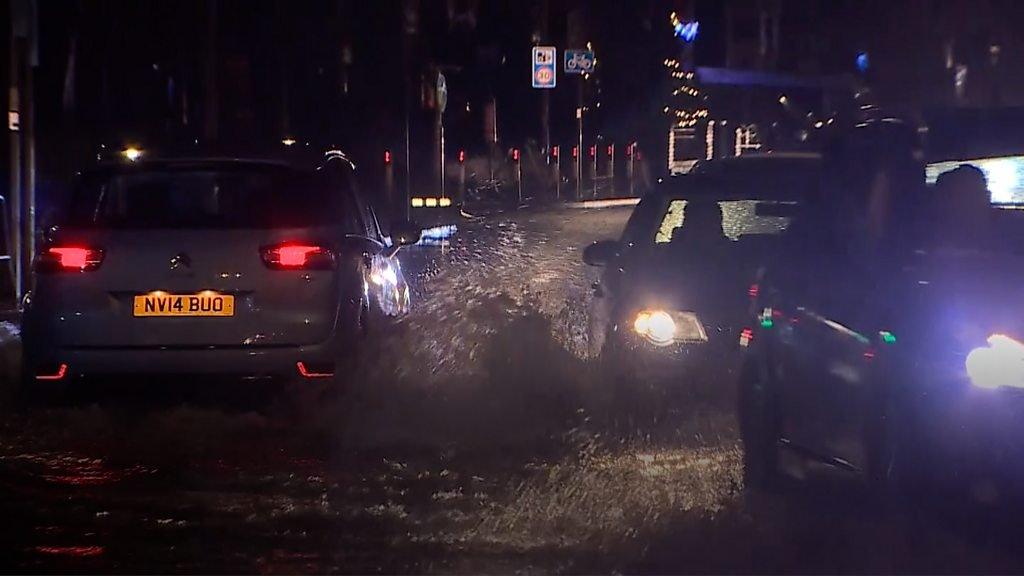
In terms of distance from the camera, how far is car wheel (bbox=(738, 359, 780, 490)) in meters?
7.78

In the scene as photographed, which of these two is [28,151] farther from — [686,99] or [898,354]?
[686,99]

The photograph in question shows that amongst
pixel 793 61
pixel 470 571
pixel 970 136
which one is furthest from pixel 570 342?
pixel 793 61

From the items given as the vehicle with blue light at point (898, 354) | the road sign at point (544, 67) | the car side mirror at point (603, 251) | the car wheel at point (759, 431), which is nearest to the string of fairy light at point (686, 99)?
the road sign at point (544, 67)

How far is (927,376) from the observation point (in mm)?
5895

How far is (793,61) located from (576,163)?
42.1 meters

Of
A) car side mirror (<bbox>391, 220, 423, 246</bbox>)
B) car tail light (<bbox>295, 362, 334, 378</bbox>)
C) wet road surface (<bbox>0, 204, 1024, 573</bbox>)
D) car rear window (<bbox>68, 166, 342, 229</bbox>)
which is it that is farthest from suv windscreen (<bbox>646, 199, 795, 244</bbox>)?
car tail light (<bbox>295, 362, 334, 378</bbox>)

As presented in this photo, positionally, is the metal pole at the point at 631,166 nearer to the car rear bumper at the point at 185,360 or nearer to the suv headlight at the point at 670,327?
the suv headlight at the point at 670,327

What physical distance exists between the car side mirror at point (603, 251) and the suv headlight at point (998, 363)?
5428mm

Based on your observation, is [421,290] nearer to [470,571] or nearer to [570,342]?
[570,342]

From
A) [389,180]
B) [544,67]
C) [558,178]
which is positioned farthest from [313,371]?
[558,178]

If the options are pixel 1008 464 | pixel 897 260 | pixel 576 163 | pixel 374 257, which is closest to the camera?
pixel 1008 464

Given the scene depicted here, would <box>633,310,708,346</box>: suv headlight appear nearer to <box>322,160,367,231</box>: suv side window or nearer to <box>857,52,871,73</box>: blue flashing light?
<box>322,160,367,231</box>: suv side window

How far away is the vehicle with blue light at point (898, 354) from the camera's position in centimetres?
582

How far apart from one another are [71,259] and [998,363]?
5.24m
